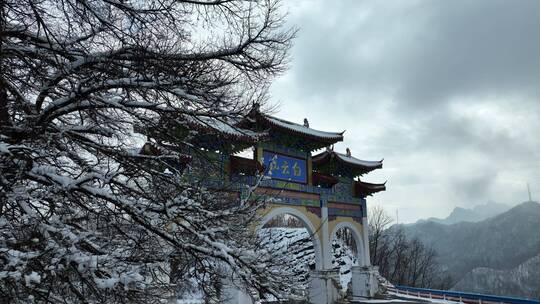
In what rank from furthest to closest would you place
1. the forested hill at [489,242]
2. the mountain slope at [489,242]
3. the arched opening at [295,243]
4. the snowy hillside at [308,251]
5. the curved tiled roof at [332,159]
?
the mountain slope at [489,242] < the forested hill at [489,242] < the snowy hillside at [308,251] < the curved tiled roof at [332,159] < the arched opening at [295,243]

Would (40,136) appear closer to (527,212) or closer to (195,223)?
(195,223)

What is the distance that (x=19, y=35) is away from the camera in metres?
3.30

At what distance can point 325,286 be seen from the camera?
14.4m

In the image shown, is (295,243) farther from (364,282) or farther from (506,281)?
(506,281)

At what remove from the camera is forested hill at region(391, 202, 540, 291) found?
96.1 m

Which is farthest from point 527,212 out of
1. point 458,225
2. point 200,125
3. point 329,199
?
point 200,125

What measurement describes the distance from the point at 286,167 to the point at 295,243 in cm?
969

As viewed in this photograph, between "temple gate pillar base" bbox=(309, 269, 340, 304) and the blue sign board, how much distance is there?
361cm

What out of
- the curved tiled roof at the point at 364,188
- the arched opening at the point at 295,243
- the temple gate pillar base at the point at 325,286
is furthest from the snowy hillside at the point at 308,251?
the temple gate pillar base at the point at 325,286

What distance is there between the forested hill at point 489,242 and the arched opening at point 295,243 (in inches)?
2903

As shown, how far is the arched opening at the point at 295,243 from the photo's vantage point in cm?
396

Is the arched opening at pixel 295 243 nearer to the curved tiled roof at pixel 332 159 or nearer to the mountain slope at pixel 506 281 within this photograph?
the curved tiled roof at pixel 332 159

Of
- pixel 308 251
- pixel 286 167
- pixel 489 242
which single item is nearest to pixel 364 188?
pixel 286 167

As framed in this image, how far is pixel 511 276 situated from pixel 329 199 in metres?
84.9
